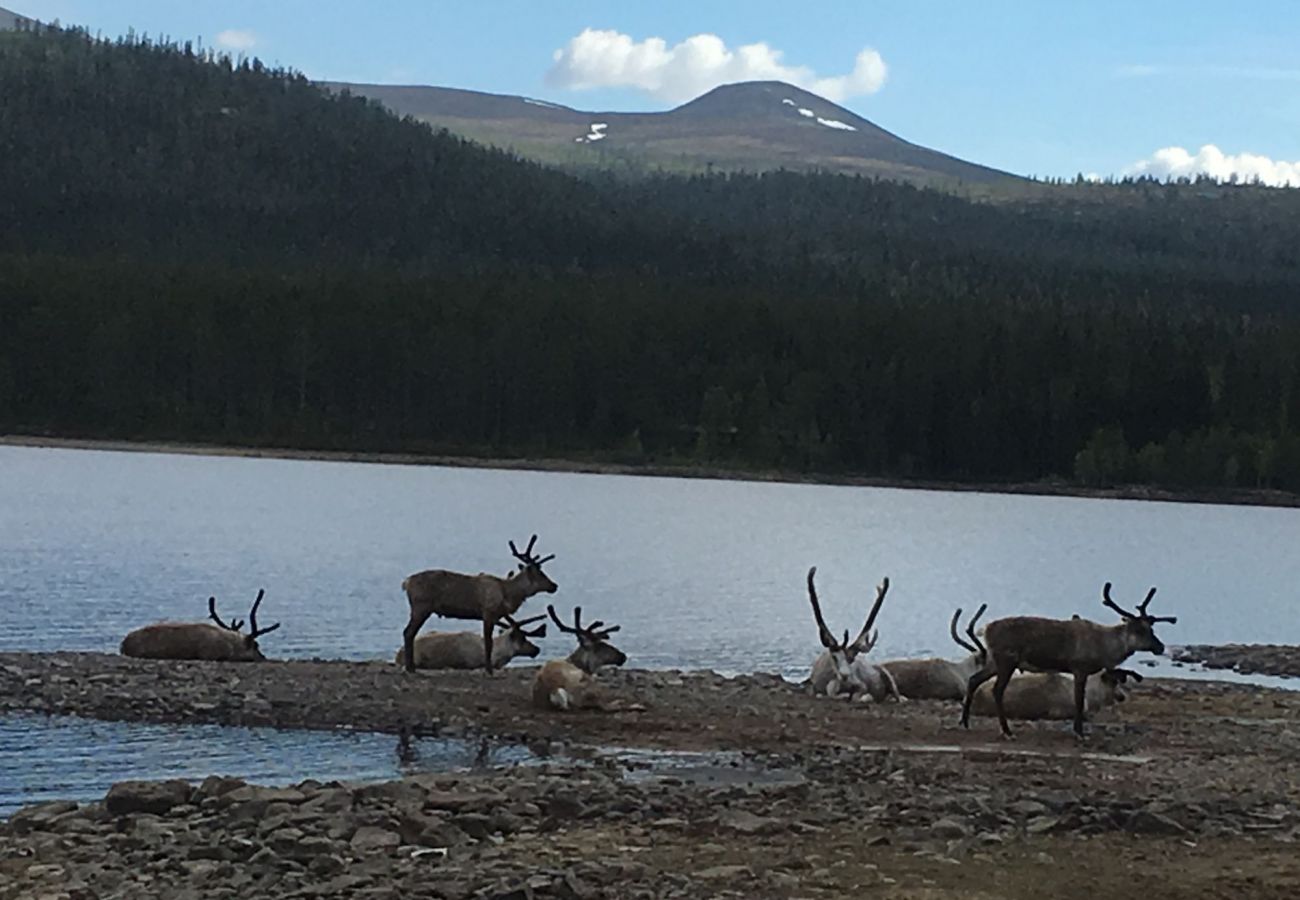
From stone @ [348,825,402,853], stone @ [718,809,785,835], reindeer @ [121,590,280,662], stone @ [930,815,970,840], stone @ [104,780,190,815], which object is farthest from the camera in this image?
reindeer @ [121,590,280,662]

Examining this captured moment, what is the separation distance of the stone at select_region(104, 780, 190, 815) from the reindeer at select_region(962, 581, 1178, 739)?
8100mm

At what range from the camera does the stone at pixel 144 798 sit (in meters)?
13.4

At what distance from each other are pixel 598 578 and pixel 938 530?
2864 centimetres

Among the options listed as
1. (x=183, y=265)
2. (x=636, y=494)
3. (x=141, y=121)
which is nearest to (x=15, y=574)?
(x=636, y=494)

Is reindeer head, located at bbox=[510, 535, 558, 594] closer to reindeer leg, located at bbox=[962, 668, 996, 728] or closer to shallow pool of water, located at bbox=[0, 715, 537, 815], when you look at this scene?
shallow pool of water, located at bbox=[0, 715, 537, 815]

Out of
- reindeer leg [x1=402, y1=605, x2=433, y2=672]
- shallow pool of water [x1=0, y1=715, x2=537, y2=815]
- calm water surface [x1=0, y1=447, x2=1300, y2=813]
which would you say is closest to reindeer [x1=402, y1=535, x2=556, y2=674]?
reindeer leg [x1=402, y1=605, x2=433, y2=672]

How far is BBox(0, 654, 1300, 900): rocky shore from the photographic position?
11.2 m

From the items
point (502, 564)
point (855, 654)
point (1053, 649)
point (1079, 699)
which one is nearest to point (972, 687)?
point (1053, 649)

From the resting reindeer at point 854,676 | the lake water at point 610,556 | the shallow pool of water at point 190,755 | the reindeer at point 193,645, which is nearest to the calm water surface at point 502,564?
the shallow pool of water at point 190,755

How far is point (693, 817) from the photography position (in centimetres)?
1341

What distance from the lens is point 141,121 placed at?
199750mm

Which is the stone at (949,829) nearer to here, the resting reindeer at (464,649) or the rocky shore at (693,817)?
the rocky shore at (693,817)

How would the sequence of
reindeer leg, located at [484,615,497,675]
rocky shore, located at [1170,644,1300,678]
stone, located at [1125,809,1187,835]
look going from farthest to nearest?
rocky shore, located at [1170,644,1300,678]
reindeer leg, located at [484,615,497,675]
stone, located at [1125,809,1187,835]

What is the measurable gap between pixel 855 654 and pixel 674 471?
7870 cm
